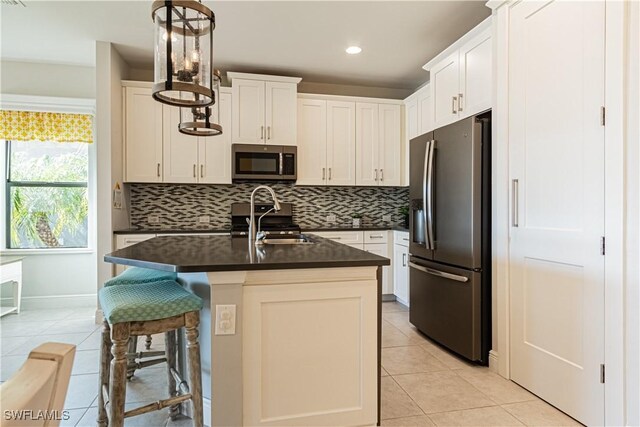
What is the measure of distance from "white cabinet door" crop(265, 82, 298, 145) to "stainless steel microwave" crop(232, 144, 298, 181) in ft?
0.36

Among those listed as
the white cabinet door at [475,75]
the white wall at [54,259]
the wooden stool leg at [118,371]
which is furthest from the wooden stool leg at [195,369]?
the white wall at [54,259]

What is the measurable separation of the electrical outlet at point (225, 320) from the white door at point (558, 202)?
1.76 m

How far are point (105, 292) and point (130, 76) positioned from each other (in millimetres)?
3269

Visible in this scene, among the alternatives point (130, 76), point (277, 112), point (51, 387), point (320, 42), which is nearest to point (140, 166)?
point (130, 76)

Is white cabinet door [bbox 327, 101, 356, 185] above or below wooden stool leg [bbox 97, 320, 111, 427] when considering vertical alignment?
above

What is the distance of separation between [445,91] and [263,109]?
1965 millimetres

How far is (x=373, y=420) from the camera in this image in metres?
1.73

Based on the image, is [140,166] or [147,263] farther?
[140,166]

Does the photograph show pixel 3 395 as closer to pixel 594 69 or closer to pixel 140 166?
pixel 594 69

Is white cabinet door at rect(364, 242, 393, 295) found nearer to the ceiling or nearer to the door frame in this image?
the ceiling

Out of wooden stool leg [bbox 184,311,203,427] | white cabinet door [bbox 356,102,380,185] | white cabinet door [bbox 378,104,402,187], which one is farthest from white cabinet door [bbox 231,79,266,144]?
wooden stool leg [bbox 184,311,203,427]

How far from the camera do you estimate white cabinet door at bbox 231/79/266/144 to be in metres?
4.02

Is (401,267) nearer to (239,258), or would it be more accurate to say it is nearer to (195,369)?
(239,258)

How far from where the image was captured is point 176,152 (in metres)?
3.97
